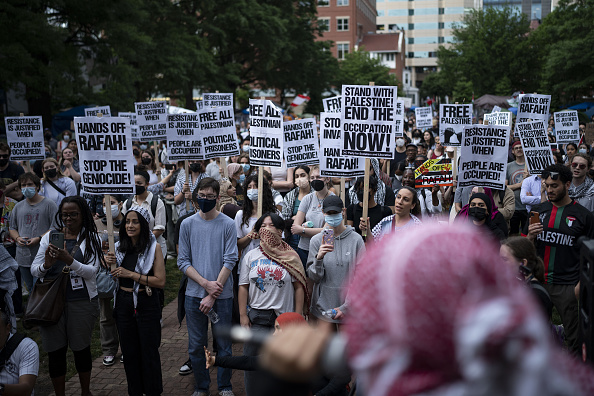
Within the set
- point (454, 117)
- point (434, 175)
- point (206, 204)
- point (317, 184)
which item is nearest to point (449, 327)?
point (206, 204)

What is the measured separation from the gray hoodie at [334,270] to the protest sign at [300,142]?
14.2ft

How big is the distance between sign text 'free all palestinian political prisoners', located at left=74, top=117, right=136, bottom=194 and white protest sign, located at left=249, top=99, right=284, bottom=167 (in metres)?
2.34

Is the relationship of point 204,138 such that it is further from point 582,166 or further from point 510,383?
point 510,383

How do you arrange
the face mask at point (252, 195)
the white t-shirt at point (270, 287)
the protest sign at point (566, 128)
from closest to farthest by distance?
1. the white t-shirt at point (270, 287)
2. the face mask at point (252, 195)
3. the protest sign at point (566, 128)

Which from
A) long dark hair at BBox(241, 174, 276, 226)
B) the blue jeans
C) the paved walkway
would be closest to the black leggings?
the paved walkway

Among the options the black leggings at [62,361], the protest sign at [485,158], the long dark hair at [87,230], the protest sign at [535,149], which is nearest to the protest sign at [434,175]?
the protest sign at [485,158]

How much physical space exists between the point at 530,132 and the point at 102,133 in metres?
6.80

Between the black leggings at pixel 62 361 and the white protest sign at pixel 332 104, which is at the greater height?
the white protest sign at pixel 332 104

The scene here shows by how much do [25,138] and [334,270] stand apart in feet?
31.2

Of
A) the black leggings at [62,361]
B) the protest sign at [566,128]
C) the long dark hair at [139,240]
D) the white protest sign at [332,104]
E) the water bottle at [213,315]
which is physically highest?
the white protest sign at [332,104]

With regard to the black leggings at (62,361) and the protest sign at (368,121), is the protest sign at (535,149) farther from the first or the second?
the black leggings at (62,361)

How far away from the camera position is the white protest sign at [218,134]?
10.6m

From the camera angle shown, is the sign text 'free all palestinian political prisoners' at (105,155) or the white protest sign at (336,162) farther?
the white protest sign at (336,162)

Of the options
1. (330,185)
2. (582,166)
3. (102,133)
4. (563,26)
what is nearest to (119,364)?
(102,133)
